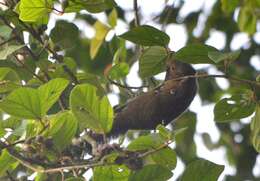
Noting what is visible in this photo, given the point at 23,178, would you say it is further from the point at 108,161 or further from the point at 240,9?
the point at 240,9

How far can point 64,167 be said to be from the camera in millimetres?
869

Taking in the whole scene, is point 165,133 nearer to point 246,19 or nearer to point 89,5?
Answer: point 89,5

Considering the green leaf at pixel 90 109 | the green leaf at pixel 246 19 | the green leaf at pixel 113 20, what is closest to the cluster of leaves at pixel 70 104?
the green leaf at pixel 90 109

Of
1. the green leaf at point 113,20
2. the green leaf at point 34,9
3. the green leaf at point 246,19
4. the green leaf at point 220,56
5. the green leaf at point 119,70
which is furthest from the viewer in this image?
the green leaf at point 246,19

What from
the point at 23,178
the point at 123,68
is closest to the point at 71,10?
the point at 123,68

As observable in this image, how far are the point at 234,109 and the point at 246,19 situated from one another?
0.93 metres

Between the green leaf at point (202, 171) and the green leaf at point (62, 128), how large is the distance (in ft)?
0.59

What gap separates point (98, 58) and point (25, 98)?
126 centimetres

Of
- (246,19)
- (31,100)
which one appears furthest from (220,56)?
(246,19)

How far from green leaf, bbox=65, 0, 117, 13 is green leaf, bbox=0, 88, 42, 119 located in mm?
172

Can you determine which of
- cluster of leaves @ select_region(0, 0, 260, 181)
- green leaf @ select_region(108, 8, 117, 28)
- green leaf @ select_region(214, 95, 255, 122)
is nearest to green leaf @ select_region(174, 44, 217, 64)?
cluster of leaves @ select_region(0, 0, 260, 181)

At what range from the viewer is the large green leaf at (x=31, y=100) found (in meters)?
0.87

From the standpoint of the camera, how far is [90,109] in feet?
2.88

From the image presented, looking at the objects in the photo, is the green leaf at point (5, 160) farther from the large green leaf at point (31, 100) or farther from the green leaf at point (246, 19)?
the green leaf at point (246, 19)
